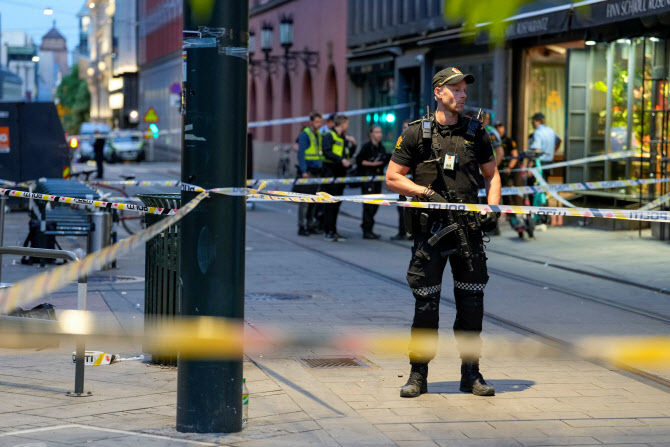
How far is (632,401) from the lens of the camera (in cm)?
674

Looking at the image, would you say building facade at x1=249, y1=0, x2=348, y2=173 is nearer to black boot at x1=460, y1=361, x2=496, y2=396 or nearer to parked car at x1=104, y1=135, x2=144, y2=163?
parked car at x1=104, y1=135, x2=144, y2=163

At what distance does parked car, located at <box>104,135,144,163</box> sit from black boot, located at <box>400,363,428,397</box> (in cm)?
4928

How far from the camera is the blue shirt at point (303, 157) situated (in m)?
17.6

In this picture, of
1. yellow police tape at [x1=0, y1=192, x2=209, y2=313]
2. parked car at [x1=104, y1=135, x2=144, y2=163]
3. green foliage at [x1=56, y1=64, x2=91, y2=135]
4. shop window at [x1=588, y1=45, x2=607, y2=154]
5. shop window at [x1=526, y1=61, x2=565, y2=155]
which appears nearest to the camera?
yellow police tape at [x1=0, y1=192, x2=209, y2=313]

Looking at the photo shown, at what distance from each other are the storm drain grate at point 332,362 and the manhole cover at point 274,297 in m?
2.74

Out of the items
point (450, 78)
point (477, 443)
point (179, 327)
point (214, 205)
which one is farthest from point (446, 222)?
point (179, 327)

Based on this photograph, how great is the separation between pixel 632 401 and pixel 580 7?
7.75 ft

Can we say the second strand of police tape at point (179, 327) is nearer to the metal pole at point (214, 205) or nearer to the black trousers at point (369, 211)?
the metal pole at point (214, 205)

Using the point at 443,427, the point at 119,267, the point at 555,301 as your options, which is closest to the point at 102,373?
the point at 443,427

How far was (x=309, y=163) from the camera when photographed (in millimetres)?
17672

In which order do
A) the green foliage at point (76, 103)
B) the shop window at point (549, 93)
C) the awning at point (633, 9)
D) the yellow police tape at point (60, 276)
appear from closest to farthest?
the yellow police tape at point (60, 276)
the awning at point (633, 9)
the shop window at point (549, 93)
the green foliage at point (76, 103)

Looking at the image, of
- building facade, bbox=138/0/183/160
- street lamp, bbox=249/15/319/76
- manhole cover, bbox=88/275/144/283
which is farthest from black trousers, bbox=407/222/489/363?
building facade, bbox=138/0/183/160

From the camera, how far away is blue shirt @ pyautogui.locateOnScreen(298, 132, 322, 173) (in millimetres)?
17562

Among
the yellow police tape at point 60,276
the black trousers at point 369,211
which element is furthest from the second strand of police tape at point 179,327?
the black trousers at point 369,211
